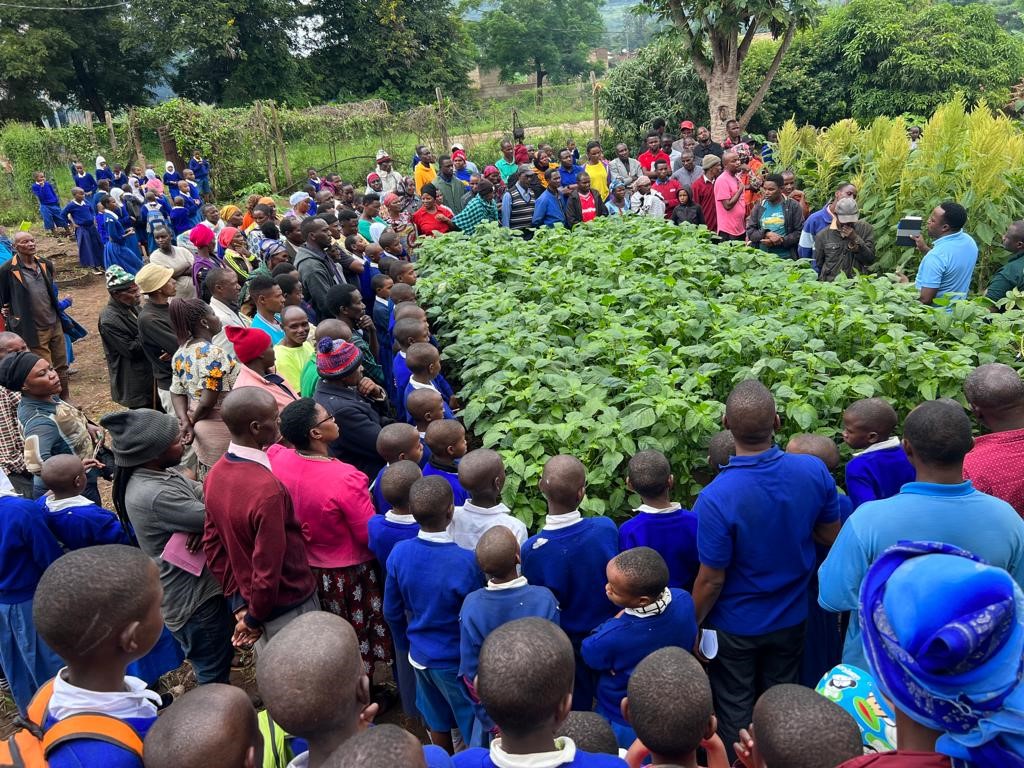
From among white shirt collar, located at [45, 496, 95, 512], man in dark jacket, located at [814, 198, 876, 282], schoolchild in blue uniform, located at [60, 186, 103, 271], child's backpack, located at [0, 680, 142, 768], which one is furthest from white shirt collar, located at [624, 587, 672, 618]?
schoolchild in blue uniform, located at [60, 186, 103, 271]

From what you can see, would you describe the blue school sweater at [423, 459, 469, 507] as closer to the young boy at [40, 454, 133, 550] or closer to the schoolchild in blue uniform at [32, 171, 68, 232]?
the young boy at [40, 454, 133, 550]

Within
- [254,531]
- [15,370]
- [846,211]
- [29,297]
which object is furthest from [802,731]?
[29,297]

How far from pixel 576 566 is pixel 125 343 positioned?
4.80 meters

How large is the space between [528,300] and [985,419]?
13.6 feet

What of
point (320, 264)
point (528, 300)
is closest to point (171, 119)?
point (320, 264)

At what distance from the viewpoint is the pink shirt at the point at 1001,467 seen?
2998mm

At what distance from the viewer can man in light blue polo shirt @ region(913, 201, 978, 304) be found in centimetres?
581

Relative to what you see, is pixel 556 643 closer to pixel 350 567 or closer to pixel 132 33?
pixel 350 567

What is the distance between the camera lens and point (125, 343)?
Answer: 610 cm

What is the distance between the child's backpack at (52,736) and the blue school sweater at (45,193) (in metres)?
19.9

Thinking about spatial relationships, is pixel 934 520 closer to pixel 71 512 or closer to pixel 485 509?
pixel 485 509

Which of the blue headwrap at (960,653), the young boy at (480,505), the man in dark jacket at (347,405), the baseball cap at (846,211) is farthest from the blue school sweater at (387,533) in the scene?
the baseball cap at (846,211)

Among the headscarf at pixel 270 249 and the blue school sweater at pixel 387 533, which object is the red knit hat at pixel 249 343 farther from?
the headscarf at pixel 270 249

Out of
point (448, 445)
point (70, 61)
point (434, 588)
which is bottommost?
point (434, 588)
